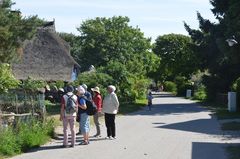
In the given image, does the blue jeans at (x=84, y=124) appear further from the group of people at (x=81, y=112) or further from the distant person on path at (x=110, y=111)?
the distant person on path at (x=110, y=111)

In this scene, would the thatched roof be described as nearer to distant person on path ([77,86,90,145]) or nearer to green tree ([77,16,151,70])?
green tree ([77,16,151,70])

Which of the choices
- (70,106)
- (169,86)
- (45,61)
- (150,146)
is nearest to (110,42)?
(45,61)

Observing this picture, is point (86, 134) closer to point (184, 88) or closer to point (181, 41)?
point (184, 88)

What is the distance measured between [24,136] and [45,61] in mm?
43828

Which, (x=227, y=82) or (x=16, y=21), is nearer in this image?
(x=16, y=21)

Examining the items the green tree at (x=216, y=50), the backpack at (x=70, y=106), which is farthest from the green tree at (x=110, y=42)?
the backpack at (x=70, y=106)

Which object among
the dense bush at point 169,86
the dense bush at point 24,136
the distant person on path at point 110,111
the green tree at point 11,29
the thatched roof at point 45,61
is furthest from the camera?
the dense bush at point 169,86

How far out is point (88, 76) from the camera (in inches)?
1578

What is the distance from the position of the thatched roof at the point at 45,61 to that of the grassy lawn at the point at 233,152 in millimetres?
42835

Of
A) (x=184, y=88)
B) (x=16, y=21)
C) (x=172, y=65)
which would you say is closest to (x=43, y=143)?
(x=16, y=21)

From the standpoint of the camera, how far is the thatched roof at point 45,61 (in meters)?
58.6

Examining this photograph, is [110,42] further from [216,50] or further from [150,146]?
[150,146]

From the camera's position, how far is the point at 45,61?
59094 mm

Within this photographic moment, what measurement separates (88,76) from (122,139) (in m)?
21.8
